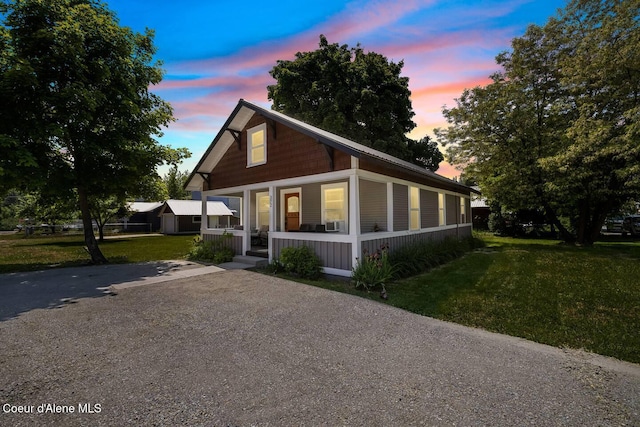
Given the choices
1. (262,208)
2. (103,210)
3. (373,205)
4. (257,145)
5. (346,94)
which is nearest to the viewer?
(373,205)

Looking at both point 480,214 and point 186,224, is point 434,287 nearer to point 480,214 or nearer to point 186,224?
point 480,214

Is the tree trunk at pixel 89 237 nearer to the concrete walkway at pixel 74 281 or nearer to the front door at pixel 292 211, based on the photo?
the concrete walkway at pixel 74 281

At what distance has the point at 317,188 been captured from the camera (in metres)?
11.9

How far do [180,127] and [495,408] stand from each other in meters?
15.9

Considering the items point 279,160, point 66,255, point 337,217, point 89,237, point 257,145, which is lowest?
point 66,255

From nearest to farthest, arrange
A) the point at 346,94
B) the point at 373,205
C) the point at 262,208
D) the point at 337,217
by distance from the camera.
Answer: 1. the point at 373,205
2. the point at 337,217
3. the point at 262,208
4. the point at 346,94

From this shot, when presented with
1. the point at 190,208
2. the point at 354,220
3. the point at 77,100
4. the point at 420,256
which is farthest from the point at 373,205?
the point at 190,208

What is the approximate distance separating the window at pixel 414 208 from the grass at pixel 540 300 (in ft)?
7.07

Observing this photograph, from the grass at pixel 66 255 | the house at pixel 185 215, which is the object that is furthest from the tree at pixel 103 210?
the house at pixel 185 215

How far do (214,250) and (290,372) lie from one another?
33.4ft

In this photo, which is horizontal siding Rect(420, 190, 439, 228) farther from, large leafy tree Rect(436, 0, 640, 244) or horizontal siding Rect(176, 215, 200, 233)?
horizontal siding Rect(176, 215, 200, 233)

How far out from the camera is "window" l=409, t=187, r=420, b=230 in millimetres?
11375

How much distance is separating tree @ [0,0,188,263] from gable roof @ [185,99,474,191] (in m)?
1.71

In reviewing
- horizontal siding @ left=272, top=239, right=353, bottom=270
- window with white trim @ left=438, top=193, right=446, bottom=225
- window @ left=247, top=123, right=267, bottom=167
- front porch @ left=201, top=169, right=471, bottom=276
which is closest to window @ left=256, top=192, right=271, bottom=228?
front porch @ left=201, top=169, right=471, bottom=276
